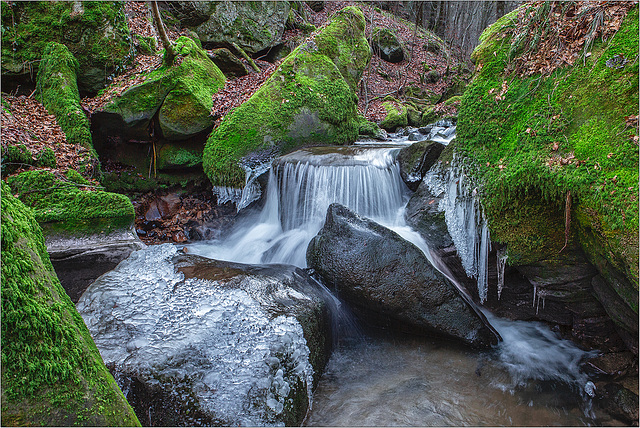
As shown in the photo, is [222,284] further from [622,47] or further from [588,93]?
[622,47]

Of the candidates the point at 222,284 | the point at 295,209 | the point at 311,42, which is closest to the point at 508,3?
the point at 311,42

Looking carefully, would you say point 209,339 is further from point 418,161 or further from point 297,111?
point 297,111

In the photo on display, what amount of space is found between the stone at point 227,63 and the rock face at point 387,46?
13066 mm

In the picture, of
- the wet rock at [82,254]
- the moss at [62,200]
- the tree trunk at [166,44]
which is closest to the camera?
the wet rock at [82,254]

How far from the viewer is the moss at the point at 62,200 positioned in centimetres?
518

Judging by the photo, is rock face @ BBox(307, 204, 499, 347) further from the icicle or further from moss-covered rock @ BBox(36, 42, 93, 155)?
moss-covered rock @ BBox(36, 42, 93, 155)

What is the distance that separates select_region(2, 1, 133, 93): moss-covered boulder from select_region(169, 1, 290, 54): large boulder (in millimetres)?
4394

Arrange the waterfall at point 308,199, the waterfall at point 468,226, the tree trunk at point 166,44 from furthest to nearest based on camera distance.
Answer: the tree trunk at point 166,44 < the waterfall at point 308,199 < the waterfall at point 468,226

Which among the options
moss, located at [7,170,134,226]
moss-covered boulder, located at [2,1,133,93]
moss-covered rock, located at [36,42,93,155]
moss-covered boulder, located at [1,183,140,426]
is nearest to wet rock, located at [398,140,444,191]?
moss, located at [7,170,134,226]

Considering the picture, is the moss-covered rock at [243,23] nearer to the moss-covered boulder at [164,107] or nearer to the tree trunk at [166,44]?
the tree trunk at [166,44]

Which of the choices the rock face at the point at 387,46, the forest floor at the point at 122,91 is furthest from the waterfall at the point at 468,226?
the rock face at the point at 387,46

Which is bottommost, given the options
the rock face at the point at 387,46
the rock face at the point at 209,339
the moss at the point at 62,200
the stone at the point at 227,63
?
the rock face at the point at 209,339

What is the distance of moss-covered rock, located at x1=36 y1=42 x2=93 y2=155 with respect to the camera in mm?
7047

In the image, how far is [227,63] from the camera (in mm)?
10883
